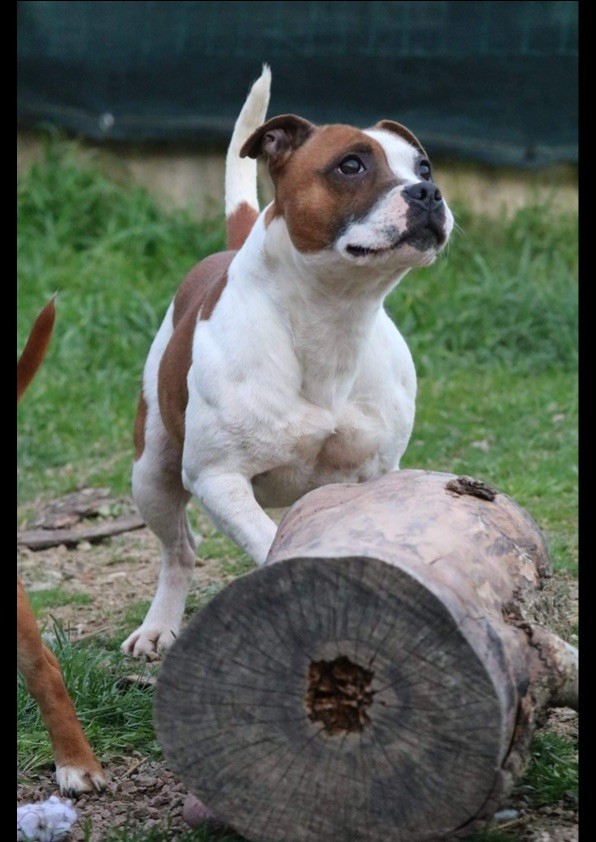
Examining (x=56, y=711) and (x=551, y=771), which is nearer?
(x=551, y=771)

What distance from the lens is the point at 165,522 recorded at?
4.67m

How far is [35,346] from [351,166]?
104 cm

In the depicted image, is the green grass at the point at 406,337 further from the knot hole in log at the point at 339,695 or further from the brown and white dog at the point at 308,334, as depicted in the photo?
the knot hole in log at the point at 339,695

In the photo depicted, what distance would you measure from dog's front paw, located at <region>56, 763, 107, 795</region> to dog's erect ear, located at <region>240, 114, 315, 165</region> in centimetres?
187

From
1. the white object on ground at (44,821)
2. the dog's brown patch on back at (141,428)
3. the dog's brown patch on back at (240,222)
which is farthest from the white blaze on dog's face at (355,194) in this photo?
the white object on ground at (44,821)

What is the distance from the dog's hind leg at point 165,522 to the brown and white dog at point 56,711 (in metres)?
1.15

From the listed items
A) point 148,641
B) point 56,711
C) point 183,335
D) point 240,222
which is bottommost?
point 148,641

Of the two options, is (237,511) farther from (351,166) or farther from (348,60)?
(348,60)

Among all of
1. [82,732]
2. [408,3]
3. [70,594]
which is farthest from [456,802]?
[408,3]

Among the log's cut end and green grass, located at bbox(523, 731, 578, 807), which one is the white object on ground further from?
green grass, located at bbox(523, 731, 578, 807)

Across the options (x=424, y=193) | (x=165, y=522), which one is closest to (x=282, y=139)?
(x=424, y=193)

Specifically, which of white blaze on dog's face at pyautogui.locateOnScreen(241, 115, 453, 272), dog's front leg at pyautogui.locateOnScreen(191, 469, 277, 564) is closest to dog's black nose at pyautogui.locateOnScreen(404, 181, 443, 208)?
white blaze on dog's face at pyautogui.locateOnScreen(241, 115, 453, 272)

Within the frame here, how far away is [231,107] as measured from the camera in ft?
27.3
